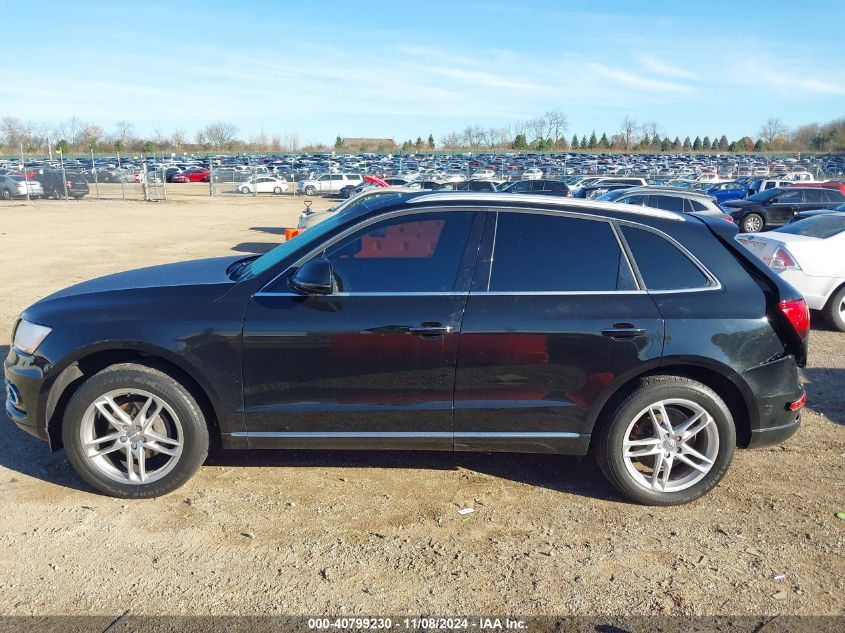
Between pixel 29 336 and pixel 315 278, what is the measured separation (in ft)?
5.74

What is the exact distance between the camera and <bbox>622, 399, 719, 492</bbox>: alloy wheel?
401 cm

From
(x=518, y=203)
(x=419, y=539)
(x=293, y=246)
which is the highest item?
(x=518, y=203)

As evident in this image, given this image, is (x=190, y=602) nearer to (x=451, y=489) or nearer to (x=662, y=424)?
(x=451, y=489)

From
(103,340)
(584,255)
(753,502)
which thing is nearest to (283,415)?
(103,340)

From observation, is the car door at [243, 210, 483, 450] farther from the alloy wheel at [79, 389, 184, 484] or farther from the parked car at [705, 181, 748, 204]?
the parked car at [705, 181, 748, 204]

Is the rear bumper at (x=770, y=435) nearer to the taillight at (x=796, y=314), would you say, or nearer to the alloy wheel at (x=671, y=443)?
the alloy wheel at (x=671, y=443)

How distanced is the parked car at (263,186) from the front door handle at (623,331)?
44500mm

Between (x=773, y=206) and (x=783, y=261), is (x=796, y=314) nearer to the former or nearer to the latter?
(x=783, y=261)

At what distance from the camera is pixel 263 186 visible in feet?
154

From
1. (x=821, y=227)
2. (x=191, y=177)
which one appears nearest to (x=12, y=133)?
(x=191, y=177)

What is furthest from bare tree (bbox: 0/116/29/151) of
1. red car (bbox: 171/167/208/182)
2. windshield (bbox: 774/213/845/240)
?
windshield (bbox: 774/213/845/240)

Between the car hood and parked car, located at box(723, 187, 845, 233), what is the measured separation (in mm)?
20904

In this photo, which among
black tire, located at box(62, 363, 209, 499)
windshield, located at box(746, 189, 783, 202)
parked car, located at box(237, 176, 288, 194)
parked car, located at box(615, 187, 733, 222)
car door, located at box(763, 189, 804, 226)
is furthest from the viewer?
parked car, located at box(237, 176, 288, 194)

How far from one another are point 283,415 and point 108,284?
4.68ft
